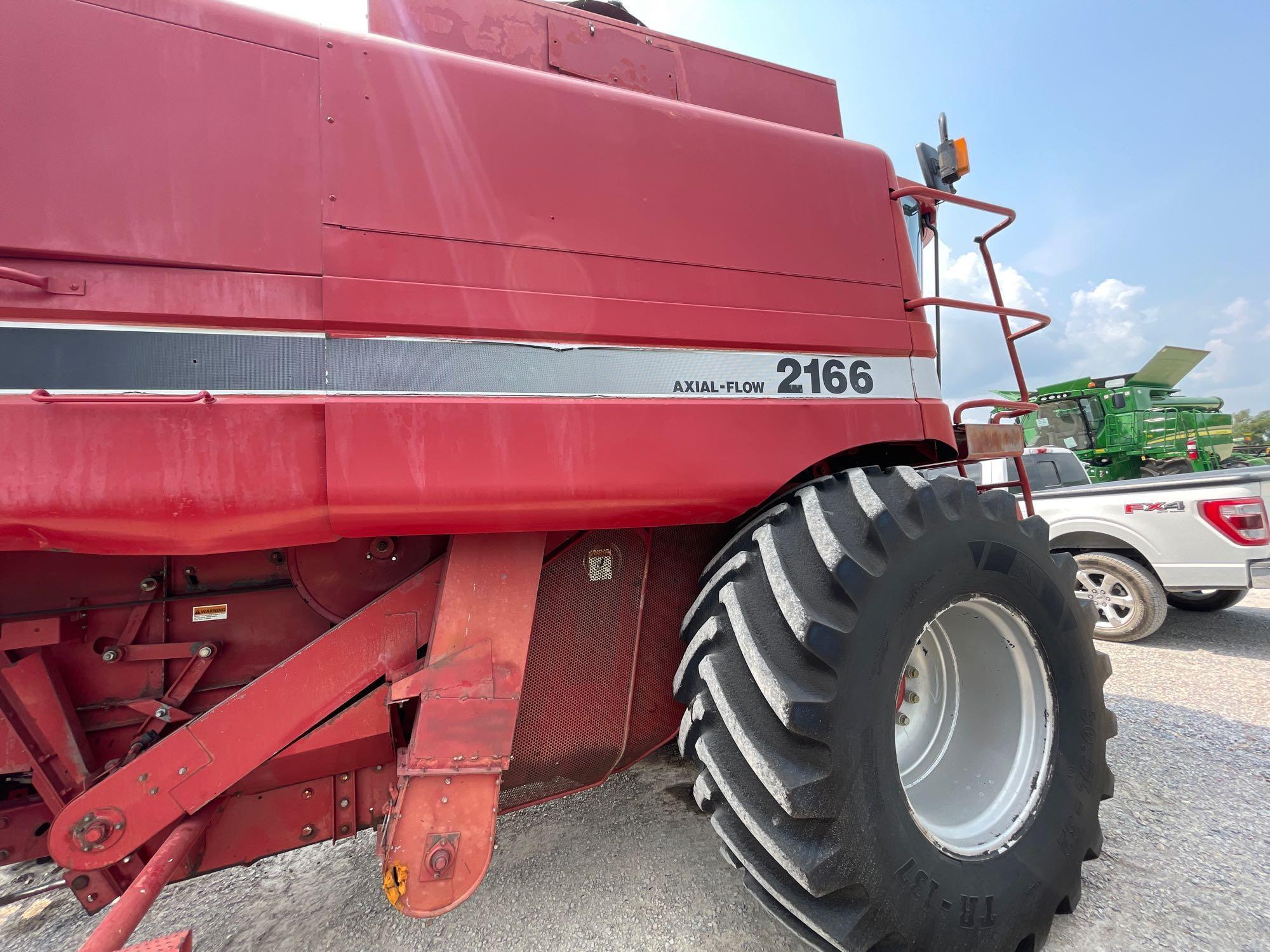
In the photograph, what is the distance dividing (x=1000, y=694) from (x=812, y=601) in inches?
44.0

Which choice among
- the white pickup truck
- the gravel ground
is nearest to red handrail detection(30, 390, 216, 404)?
the gravel ground

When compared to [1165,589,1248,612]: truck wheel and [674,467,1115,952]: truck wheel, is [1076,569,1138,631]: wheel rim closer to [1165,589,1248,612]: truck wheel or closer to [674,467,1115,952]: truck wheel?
[1165,589,1248,612]: truck wheel

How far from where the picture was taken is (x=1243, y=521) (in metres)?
4.51

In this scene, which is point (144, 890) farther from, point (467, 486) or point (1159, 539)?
point (1159, 539)

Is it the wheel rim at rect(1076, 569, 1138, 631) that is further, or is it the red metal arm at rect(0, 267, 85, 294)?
the wheel rim at rect(1076, 569, 1138, 631)

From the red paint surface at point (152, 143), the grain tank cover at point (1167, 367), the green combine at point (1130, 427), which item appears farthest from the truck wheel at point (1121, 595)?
the grain tank cover at point (1167, 367)

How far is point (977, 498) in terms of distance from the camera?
1.91 meters

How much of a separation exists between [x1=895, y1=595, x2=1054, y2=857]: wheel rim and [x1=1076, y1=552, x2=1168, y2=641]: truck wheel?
3700 mm

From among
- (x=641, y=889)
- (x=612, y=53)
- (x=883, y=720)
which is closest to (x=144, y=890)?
(x=641, y=889)

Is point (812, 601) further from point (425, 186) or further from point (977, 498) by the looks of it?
point (425, 186)

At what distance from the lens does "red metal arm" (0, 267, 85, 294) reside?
1.21 m

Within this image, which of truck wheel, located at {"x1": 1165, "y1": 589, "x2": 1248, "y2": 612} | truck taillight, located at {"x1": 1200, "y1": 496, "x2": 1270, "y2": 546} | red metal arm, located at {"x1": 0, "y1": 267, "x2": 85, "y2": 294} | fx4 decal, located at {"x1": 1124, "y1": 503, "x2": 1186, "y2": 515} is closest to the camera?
red metal arm, located at {"x1": 0, "y1": 267, "x2": 85, "y2": 294}

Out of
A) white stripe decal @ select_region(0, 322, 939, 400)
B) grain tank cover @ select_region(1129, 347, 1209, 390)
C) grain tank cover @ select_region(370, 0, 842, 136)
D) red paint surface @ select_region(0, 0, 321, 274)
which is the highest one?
grain tank cover @ select_region(1129, 347, 1209, 390)

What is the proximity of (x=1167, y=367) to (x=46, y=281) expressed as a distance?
2091cm
